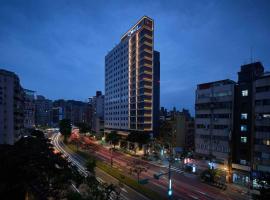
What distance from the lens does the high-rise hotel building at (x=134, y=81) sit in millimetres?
102062

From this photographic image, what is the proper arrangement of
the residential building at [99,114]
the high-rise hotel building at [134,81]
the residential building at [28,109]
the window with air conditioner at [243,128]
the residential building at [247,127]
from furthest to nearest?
the residential building at [99,114] < the residential building at [28,109] < the high-rise hotel building at [134,81] < the window with air conditioner at [243,128] < the residential building at [247,127]

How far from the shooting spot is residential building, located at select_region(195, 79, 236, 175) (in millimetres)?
58750

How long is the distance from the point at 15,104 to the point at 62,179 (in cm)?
5836

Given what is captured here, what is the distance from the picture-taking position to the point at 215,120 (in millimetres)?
62938

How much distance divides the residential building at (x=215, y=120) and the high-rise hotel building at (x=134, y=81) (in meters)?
35.8

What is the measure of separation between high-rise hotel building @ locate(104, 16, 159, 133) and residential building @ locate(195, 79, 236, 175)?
35833 mm

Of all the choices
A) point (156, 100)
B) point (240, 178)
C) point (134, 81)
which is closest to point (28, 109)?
point (134, 81)

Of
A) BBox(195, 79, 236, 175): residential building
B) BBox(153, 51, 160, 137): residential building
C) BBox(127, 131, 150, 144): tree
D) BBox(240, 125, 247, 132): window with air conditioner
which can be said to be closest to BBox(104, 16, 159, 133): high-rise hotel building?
BBox(153, 51, 160, 137): residential building

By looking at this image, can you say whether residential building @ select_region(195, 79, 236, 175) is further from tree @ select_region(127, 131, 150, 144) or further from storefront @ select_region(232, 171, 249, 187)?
tree @ select_region(127, 131, 150, 144)

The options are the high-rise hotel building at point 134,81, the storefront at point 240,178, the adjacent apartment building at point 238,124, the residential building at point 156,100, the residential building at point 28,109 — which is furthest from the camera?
the residential building at point 28,109

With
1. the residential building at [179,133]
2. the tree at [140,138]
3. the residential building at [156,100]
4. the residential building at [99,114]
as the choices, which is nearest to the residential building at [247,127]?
the residential building at [179,133]

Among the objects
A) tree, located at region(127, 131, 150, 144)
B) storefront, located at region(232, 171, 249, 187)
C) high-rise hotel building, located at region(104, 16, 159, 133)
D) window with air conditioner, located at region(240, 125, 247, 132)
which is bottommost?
storefront, located at region(232, 171, 249, 187)

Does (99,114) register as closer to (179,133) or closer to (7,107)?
(179,133)

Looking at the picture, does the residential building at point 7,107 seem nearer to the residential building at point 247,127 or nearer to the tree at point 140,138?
the tree at point 140,138
